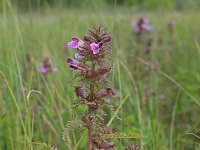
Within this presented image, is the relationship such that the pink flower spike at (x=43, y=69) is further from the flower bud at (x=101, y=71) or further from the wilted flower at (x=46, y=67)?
the flower bud at (x=101, y=71)

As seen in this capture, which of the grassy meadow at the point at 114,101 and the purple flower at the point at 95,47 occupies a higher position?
the purple flower at the point at 95,47

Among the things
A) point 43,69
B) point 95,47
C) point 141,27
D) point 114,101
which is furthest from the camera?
point 141,27

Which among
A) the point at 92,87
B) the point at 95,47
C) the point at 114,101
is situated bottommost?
the point at 114,101

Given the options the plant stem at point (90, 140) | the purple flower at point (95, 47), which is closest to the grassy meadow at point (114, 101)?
the plant stem at point (90, 140)

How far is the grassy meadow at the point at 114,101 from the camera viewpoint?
7.25 feet

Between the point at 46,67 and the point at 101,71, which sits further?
the point at 46,67

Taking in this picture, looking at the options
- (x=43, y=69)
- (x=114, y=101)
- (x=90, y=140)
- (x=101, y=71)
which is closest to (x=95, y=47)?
(x=101, y=71)

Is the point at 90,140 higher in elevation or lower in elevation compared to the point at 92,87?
lower

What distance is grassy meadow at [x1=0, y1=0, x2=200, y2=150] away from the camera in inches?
87.0

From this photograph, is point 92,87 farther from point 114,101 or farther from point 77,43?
point 114,101

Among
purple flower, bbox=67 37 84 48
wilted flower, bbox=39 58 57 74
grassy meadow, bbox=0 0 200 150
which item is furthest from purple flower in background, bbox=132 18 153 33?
purple flower, bbox=67 37 84 48

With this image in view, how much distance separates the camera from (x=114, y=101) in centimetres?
282

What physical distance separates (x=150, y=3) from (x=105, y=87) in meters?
16.3

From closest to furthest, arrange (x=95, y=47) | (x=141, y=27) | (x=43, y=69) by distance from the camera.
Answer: (x=95, y=47) → (x=43, y=69) → (x=141, y=27)
